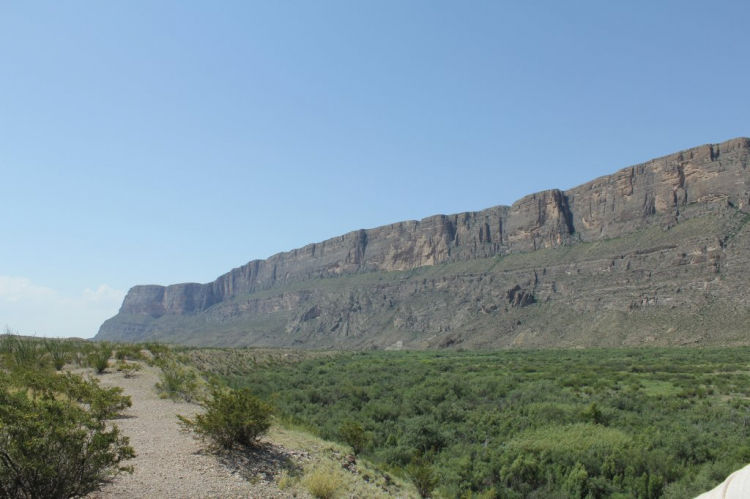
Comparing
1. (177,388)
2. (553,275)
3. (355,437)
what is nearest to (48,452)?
(355,437)

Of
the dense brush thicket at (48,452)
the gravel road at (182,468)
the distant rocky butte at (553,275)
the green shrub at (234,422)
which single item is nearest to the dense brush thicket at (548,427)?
the green shrub at (234,422)

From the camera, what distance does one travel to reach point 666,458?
46.6 ft

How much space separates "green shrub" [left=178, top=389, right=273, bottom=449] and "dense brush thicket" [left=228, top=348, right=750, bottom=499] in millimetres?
3749

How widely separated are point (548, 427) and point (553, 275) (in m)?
86.4

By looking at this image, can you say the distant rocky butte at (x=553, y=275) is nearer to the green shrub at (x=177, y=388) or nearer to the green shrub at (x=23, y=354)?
the green shrub at (x=177, y=388)

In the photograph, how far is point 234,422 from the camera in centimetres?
1066

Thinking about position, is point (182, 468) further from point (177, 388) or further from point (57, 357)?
point (57, 357)

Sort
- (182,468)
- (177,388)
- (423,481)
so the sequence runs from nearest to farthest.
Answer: (182,468), (423,481), (177,388)

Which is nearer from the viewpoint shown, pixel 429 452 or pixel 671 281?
pixel 429 452

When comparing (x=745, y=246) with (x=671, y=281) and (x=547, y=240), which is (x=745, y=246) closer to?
(x=671, y=281)

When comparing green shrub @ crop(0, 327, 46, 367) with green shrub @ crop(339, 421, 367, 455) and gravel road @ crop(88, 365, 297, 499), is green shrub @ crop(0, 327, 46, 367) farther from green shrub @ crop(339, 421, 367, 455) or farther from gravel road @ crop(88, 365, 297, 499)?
green shrub @ crop(339, 421, 367, 455)

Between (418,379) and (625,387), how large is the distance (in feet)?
40.6

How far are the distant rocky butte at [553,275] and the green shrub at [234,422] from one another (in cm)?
6113

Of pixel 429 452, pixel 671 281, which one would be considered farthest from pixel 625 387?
pixel 671 281
